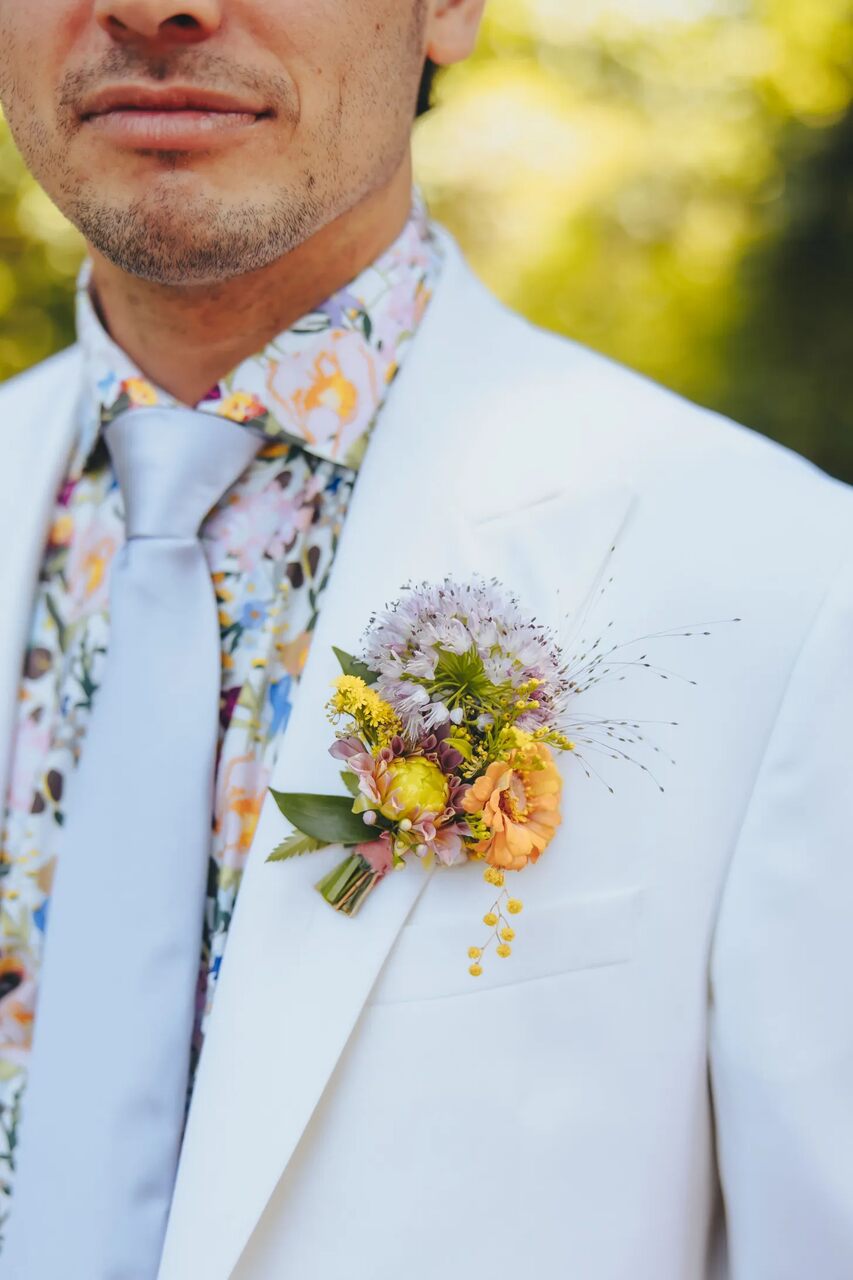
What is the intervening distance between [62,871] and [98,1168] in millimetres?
378

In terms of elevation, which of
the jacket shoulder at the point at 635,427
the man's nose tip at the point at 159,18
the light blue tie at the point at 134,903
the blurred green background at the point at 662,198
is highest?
the blurred green background at the point at 662,198

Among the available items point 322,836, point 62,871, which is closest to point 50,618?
point 62,871

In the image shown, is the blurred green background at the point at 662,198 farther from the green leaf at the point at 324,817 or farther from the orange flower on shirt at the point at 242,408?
the green leaf at the point at 324,817

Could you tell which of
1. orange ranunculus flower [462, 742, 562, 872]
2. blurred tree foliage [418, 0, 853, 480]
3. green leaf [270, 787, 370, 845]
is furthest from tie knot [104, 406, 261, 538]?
blurred tree foliage [418, 0, 853, 480]

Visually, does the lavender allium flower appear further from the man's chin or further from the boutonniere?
the man's chin

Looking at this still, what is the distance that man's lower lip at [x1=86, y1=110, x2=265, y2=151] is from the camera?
1.70 m

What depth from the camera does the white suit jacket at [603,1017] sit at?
4.95 feet

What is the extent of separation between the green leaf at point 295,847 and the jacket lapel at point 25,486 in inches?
21.2

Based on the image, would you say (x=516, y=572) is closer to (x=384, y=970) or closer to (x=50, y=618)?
(x=384, y=970)

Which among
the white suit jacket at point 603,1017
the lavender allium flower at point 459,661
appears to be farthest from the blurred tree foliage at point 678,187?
the lavender allium flower at point 459,661

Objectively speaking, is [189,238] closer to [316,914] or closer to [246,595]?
[246,595]

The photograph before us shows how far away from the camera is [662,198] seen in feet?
27.5

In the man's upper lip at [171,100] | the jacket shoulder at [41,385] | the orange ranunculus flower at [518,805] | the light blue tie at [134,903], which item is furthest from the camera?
the jacket shoulder at [41,385]

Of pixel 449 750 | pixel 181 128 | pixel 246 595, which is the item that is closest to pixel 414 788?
pixel 449 750
